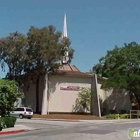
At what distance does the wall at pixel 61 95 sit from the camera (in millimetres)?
54750

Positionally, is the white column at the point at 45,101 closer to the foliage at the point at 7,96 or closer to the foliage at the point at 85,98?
the foliage at the point at 85,98

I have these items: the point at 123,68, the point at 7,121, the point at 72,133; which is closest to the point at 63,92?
the point at 123,68

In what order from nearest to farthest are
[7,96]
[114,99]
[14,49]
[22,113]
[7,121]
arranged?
[7,121], [7,96], [22,113], [14,49], [114,99]

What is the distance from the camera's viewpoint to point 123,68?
6347cm

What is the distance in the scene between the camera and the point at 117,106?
63.5 m

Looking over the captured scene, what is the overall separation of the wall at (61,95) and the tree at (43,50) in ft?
7.83

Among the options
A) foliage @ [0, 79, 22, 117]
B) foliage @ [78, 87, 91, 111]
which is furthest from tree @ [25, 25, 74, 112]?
foliage @ [0, 79, 22, 117]

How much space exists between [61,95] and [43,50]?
8.91 meters

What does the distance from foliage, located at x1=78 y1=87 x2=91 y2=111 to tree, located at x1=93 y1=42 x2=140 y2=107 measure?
3.71m

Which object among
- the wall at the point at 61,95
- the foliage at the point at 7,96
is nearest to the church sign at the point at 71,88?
the wall at the point at 61,95

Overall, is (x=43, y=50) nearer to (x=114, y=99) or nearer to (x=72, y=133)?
(x=114, y=99)

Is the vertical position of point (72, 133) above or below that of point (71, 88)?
below

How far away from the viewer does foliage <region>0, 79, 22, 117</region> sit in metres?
26.5

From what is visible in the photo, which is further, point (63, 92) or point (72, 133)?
point (63, 92)
